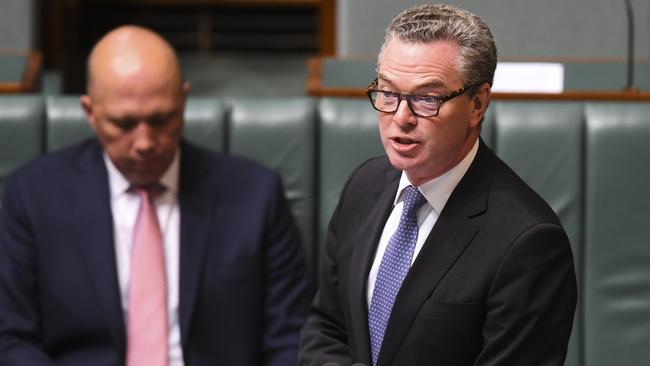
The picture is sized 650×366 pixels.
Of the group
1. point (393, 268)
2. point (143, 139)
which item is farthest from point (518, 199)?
point (143, 139)

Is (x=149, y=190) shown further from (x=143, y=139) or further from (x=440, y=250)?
(x=440, y=250)

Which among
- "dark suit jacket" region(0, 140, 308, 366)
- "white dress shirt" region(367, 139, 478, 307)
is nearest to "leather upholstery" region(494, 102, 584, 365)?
"dark suit jacket" region(0, 140, 308, 366)

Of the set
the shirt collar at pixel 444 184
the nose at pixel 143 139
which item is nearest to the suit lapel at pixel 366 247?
the shirt collar at pixel 444 184

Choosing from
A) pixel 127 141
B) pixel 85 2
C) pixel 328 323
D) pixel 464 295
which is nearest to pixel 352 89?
pixel 127 141

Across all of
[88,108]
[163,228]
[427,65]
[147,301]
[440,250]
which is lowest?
[147,301]

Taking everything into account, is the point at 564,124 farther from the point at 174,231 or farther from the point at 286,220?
the point at 174,231

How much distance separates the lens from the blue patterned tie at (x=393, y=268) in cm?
162

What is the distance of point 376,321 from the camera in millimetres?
1637

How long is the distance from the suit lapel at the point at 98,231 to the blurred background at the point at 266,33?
2.20 feet

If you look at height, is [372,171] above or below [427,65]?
below

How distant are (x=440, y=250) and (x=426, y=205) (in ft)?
0.31

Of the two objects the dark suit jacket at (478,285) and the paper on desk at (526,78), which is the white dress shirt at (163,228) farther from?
the paper on desk at (526,78)

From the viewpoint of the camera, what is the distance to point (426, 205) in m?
1.64

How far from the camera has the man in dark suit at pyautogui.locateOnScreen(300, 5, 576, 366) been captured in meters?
1.49
